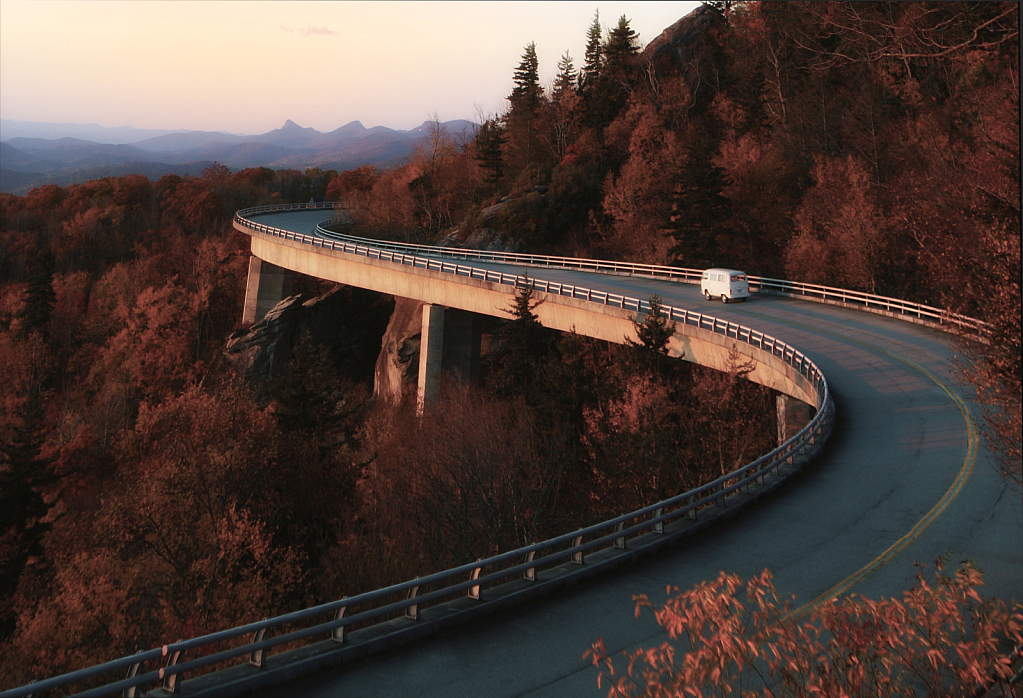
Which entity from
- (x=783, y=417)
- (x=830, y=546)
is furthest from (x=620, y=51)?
(x=830, y=546)

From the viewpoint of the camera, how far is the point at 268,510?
29.0 meters

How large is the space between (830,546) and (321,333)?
194 feet

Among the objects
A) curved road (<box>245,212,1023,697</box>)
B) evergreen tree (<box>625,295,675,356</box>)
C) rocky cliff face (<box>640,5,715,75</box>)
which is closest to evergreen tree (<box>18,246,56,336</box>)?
rocky cliff face (<box>640,5,715,75</box>)

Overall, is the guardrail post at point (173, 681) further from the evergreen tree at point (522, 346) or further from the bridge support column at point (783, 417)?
the evergreen tree at point (522, 346)

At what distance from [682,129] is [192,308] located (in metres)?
54.9

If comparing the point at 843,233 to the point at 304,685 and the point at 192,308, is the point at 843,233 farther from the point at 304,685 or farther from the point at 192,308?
the point at 192,308

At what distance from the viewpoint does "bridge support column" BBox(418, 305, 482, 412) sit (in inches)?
1900

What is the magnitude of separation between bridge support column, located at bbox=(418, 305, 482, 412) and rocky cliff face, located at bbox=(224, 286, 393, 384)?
55.2ft

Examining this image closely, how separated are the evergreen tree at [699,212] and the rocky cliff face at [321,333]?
3196cm

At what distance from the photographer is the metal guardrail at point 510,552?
789 centimetres

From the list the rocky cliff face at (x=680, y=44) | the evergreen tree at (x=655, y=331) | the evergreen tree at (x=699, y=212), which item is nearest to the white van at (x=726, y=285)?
the evergreen tree at (x=655, y=331)

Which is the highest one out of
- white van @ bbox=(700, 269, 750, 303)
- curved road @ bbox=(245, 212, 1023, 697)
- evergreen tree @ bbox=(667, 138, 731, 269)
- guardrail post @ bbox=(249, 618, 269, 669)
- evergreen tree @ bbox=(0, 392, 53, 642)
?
evergreen tree @ bbox=(667, 138, 731, 269)

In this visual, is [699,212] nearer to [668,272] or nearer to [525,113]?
[668,272]

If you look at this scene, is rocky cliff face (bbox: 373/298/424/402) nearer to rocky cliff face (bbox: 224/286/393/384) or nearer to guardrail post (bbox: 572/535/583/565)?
rocky cliff face (bbox: 224/286/393/384)
